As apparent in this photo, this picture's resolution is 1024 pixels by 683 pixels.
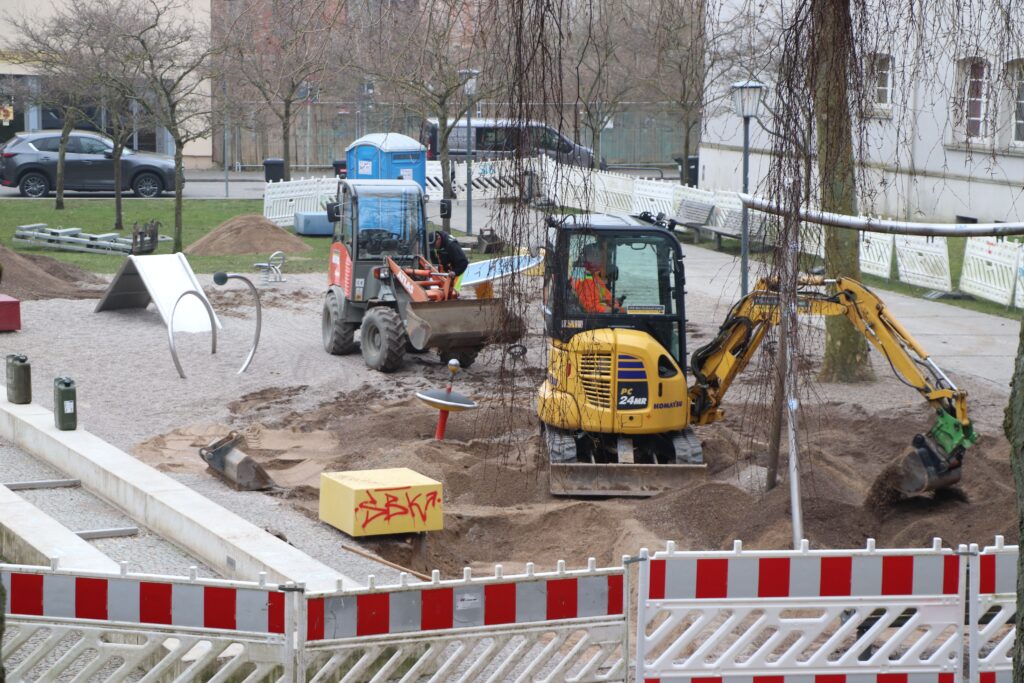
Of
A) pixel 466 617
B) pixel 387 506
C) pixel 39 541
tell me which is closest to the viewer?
pixel 466 617

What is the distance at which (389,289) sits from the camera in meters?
15.8

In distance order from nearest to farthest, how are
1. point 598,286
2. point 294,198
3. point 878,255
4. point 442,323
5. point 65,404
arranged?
point 598,286, point 65,404, point 442,323, point 878,255, point 294,198

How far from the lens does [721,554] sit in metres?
5.35

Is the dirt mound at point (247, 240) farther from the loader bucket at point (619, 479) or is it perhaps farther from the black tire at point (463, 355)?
the loader bucket at point (619, 479)

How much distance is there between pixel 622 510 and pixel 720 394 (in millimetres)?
1590

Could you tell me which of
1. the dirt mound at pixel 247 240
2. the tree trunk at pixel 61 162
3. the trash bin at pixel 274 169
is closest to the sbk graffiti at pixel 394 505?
the dirt mound at pixel 247 240

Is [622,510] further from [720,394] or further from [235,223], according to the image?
[235,223]

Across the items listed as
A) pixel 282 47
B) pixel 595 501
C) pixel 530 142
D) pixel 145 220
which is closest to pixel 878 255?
pixel 595 501

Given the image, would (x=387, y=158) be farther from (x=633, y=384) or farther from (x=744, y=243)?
(x=744, y=243)

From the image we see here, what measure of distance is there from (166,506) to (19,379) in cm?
385

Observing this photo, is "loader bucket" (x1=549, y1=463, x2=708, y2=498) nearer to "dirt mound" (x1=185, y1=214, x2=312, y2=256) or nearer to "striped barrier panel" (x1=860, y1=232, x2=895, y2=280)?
"striped barrier panel" (x1=860, y1=232, x2=895, y2=280)

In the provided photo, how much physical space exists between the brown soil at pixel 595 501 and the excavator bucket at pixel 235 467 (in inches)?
10.9

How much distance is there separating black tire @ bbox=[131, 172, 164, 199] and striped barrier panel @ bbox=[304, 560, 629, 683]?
30.7 m

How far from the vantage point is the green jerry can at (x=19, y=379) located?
12.2 meters
